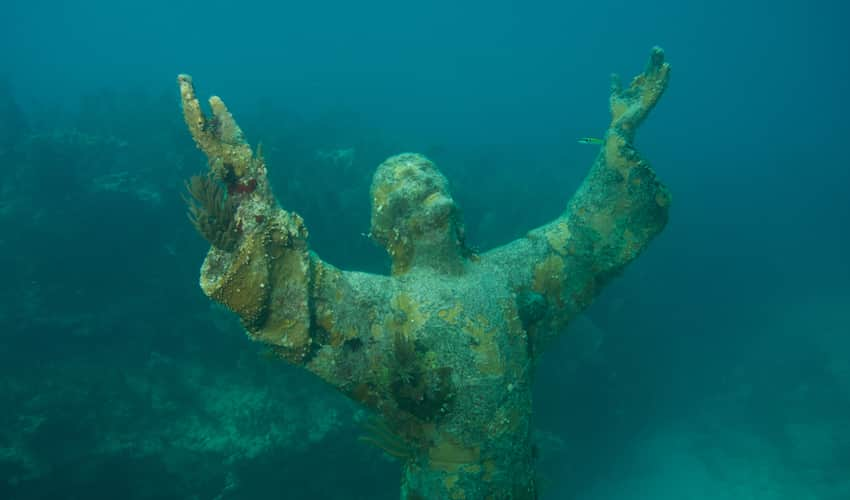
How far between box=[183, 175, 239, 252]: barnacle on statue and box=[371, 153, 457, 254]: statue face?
139 cm

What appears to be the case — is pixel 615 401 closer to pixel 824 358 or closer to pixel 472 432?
pixel 824 358

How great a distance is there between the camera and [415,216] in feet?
11.8

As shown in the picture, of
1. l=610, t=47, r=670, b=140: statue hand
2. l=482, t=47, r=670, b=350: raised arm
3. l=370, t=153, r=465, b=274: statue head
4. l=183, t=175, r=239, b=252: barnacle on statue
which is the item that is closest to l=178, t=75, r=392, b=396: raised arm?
l=183, t=175, r=239, b=252: barnacle on statue

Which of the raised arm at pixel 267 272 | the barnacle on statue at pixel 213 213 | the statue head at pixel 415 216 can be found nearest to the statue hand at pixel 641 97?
the statue head at pixel 415 216

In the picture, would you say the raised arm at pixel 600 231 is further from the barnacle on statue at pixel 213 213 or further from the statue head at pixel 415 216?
the barnacle on statue at pixel 213 213

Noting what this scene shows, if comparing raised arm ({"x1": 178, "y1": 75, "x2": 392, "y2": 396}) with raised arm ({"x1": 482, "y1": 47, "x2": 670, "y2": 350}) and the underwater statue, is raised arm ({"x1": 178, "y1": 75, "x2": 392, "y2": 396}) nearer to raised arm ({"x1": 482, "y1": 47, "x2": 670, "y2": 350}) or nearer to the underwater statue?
the underwater statue

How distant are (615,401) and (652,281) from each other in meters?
7.64

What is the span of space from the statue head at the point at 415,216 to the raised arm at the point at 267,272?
625 mm

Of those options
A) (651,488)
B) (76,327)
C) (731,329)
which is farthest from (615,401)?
(76,327)

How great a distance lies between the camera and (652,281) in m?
19.5

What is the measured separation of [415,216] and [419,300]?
0.72 metres

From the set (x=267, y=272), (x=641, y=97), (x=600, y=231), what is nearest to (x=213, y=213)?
(x=267, y=272)

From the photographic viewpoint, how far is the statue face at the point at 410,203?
3.55m

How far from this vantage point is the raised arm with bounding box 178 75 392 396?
2551 mm
